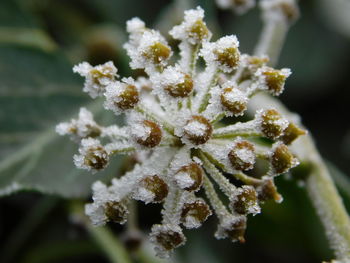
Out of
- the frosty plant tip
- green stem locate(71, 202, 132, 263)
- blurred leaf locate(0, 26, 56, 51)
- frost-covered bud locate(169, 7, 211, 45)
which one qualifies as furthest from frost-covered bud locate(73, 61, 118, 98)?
blurred leaf locate(0, 26, 56, 51)

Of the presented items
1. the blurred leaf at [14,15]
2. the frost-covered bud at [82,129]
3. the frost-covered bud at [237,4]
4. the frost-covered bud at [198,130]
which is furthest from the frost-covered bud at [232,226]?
the blurred leaf at [14,15]

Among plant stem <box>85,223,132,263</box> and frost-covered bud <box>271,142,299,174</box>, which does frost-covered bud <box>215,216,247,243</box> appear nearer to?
frost-covered bud <box>271,142,299,174</box>

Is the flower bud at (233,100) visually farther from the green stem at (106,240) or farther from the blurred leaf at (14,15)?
the blurred leaf at (14,15)

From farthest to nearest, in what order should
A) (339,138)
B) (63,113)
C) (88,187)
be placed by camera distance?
(339,138), (63,113), (88,187)

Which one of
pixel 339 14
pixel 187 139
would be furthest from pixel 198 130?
pixel 339 14

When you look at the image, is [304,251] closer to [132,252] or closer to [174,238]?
[132,252]

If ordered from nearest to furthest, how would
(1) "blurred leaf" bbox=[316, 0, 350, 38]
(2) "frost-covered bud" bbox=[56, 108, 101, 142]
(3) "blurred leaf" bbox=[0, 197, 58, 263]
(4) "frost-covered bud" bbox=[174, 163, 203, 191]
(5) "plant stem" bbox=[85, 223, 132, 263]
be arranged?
1. (4) "frost-covered bud" bbox=[174, 163, 203, 191]
2. (2) "frost-covered bud" bbox=[56, 108, 101, 142]
3. (5) "plant stem" bbox=[85, 223, 132, 263]
4. (3) "blurred leaf" bbox=[0, 197, 58, 263]
5. (1) "blurred leaf" bbox=[316, 0, 350, 38]

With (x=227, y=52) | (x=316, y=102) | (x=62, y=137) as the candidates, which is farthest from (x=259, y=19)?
(x=227, y=52)
